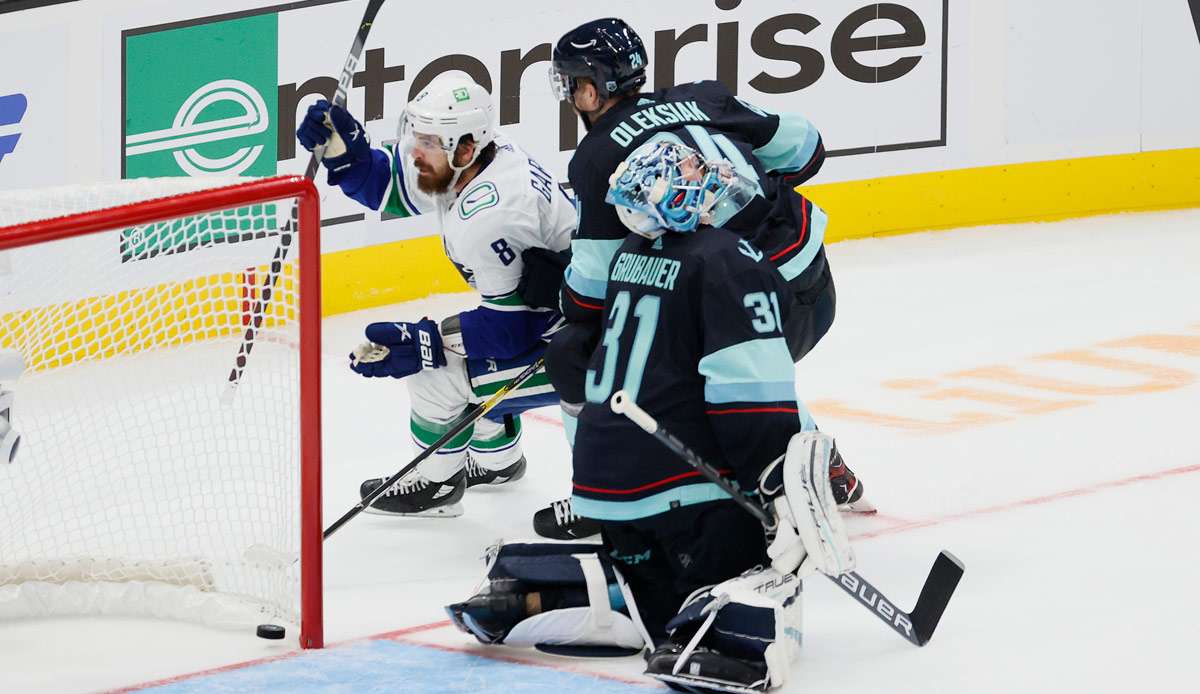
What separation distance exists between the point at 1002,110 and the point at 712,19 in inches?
47.0

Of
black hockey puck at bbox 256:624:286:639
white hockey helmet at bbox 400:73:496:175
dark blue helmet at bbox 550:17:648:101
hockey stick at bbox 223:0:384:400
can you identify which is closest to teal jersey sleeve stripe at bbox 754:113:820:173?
dark blue helmet at bbox 550:17:648:101

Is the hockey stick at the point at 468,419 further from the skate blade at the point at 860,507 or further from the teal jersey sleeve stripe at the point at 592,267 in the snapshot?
the skate blade at the point at 860,507

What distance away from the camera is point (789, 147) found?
3.84 meters

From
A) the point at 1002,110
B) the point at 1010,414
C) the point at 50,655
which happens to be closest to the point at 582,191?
the point at 50,655

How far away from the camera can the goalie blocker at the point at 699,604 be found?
2.80 meters

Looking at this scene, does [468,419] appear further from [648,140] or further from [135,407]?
[648,140]

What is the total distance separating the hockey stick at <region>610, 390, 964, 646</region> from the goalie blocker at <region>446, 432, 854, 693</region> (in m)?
0.07

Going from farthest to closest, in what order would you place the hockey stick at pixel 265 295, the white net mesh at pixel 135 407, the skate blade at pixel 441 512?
the skate blade at pixel 441 512 < the white net mesh at pixel 135 407 < the hockey stick at pixel 265 295

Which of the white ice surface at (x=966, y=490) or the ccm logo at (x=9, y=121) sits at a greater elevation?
the ccm logo at (x=9, y=121)

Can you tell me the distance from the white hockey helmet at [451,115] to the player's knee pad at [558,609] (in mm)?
1143

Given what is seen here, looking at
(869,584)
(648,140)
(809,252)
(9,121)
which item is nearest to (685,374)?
(869,584)

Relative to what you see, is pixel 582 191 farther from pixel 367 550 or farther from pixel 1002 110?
pixel 1002 110

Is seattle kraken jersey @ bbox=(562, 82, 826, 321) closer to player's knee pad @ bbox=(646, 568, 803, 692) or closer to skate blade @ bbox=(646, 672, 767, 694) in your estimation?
player's knee pad @ bbox=(646, 568, 803, 692)

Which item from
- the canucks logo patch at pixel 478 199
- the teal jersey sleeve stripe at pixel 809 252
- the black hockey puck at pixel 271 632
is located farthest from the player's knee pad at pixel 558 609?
the canucks logo patch at pixel 478 199
